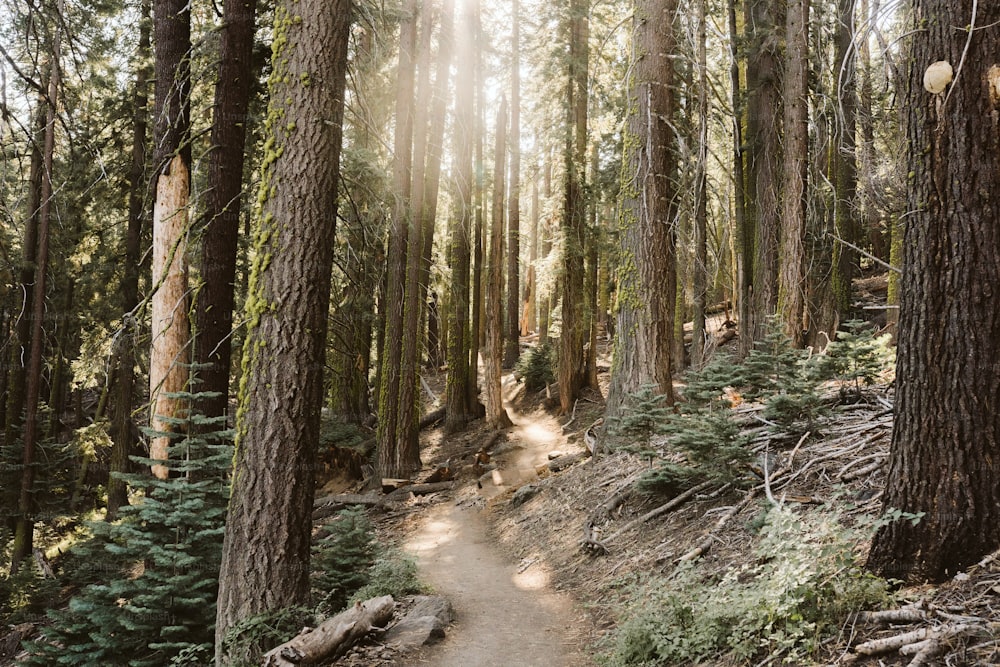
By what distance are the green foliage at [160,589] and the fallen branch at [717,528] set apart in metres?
3.90

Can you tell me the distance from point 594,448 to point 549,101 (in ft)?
40.0

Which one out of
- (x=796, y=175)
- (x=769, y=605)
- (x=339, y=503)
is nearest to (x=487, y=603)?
(x=769, y=605)

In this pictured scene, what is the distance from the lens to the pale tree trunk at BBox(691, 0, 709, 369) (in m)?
8.29

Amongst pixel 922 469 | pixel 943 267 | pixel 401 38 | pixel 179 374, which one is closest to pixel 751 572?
pixel 922 469

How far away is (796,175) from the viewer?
37.6 ft

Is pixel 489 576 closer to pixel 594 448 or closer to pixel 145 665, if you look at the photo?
pixel 594 448

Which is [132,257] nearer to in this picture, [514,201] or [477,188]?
[477,188]

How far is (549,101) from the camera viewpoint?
18688 mm

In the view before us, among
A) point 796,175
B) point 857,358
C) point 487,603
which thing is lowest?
point 487,603

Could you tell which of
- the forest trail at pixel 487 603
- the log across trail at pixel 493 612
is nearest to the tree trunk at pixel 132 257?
the forest trail at pixel 487 603

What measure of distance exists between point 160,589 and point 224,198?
4.24m

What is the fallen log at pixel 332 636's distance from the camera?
4.58 metres

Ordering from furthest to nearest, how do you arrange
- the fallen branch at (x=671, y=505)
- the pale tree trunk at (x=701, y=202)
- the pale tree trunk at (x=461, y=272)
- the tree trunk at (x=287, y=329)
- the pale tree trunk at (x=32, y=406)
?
the pale tree trunk at (x=461, y=272) < the pale tree trunk at (x=32, y=406) < the pale tree trunk at (x=701, y=202) < the fallen branch at (x=671, y=505) < the tree trunk at (x=287, y=329)

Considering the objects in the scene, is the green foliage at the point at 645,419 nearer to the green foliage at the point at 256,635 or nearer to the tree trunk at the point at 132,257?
the green foliage at the point at 256,635
